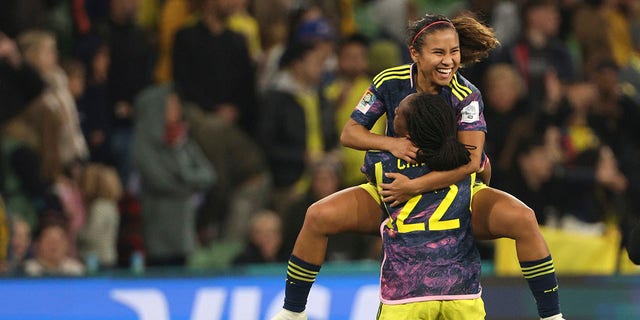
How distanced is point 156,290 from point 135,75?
10.1 ft

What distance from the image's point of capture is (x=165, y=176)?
11258mm

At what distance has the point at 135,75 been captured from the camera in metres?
12.1

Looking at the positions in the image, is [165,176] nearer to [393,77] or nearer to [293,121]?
[293,121]

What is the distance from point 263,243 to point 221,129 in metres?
1.29

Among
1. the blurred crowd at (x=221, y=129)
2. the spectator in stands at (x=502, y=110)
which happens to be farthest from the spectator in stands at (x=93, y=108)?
the spectator in stands at (x=502, y=110)

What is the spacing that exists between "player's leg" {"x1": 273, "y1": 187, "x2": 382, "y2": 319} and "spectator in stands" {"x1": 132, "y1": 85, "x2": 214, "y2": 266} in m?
4.64

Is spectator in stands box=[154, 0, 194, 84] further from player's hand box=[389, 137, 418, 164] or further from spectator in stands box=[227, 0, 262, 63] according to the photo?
player's hand box=[389, 137, 418, 164]

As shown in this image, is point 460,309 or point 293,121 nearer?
point 460,309

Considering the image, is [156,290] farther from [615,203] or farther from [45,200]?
[615,203]

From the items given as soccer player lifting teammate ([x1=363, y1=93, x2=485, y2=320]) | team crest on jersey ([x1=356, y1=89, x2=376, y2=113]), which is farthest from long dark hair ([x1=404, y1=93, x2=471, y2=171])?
team crest on jersey ([x1=356, y1=89, x2=376, y2=113])

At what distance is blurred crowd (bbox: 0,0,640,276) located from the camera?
1098 cm

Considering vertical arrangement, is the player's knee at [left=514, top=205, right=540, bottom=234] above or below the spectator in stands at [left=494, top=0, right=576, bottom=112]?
below

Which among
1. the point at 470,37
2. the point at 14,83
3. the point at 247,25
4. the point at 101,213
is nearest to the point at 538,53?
the point at 247,25

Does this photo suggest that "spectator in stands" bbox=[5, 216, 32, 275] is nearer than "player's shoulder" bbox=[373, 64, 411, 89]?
No
